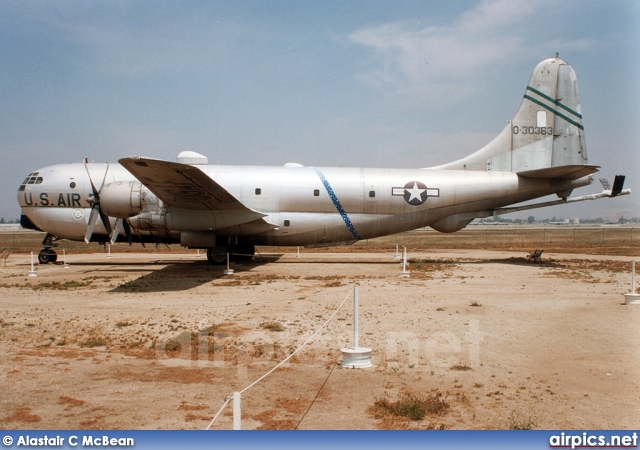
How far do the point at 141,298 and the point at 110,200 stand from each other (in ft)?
25.6

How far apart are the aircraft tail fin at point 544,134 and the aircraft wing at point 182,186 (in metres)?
10.4

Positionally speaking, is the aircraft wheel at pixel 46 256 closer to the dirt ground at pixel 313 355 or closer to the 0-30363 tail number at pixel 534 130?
the dirt ground at pixel 313 355

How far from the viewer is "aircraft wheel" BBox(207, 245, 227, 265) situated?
2202cm

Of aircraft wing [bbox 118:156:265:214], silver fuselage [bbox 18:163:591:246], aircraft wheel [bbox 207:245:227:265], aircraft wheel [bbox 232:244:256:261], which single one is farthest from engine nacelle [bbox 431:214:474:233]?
aircraft wheel [bbox 207:245:227:265]

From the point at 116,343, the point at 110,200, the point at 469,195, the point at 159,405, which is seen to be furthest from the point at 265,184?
the point at 159,405

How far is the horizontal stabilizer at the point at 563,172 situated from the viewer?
2046 centimetres

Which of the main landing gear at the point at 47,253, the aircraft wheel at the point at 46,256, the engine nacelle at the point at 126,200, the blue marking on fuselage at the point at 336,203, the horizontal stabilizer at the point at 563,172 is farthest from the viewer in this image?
the aircraft wheel at the point at 46,256

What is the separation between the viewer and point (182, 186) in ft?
60.0

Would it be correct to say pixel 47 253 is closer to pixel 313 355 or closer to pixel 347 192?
pixel 347 192

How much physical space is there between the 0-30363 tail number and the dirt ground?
9.50 m

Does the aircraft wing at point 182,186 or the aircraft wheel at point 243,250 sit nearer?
the aircraft wing at point 182,186

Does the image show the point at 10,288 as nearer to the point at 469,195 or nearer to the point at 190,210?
the point at 190,210

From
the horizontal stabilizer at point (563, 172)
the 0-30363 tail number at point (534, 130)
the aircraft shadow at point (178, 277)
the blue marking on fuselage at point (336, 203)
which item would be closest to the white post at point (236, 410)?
the aircraft shadow at point (178, 277)

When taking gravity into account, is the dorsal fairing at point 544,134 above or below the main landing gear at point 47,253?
above
